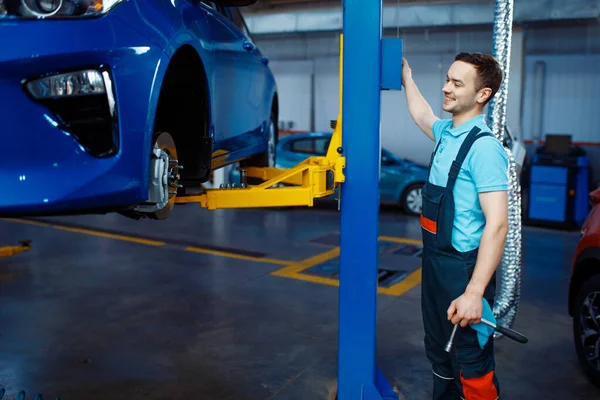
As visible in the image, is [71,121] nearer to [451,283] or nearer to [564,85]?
[451,283]

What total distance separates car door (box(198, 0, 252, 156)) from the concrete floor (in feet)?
4.43

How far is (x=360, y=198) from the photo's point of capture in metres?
2.72

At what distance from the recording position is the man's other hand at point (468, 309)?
7.12ft

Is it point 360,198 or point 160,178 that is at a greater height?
point 160,178

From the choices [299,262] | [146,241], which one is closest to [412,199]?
[299,262]

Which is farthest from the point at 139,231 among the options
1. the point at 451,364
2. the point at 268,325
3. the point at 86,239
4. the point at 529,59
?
the point at 529,59

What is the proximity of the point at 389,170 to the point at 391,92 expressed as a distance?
2335mm

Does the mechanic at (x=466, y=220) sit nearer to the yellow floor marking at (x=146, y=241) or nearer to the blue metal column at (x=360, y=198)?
the blue metal column at (x=360, y=198)

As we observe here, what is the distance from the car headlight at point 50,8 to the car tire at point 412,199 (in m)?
8.38

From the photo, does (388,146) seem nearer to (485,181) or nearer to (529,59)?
(529,59)

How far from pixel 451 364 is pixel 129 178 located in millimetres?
1481

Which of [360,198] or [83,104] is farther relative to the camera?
[360,198]

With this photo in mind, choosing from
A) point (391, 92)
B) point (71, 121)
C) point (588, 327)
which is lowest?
point (588, 327)

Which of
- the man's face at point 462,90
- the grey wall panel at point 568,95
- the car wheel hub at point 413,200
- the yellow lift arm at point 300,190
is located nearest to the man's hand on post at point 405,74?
the yellow lift arm at point 300,190
